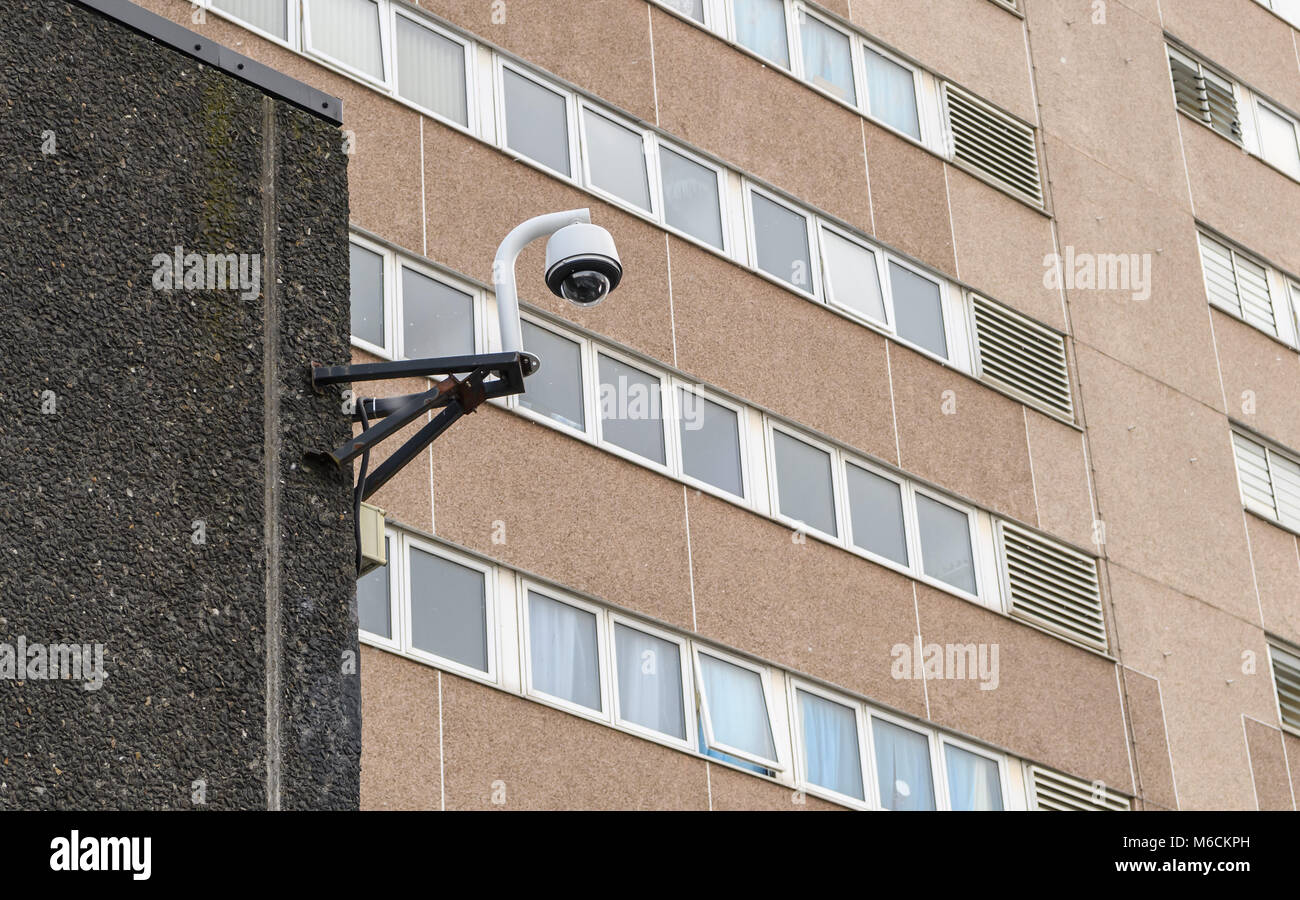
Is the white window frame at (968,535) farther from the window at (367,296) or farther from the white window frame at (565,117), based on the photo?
the window at (367,296)

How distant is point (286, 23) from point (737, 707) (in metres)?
6.12

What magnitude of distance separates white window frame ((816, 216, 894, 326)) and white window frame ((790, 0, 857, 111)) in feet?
4.57

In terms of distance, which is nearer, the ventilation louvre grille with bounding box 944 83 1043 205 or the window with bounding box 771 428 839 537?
the window with bounding box 771 428 839 537

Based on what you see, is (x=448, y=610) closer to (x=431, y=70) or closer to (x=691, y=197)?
(x=431, y=70)

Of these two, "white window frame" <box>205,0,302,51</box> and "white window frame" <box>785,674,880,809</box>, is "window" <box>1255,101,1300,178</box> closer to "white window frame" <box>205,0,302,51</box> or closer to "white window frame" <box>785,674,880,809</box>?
"white window frame" <box>785,674,880,809</box>

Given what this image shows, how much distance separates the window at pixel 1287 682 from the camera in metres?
23.2

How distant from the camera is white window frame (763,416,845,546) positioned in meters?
18.6

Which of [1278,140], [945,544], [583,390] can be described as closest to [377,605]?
[583,390]

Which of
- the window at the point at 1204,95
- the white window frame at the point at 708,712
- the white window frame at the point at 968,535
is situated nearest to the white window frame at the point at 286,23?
the white window frame at the point at 708,712

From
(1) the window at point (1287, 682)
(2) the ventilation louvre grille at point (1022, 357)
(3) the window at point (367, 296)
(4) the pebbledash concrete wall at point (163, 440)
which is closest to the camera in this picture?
(4) the pebbledash concrete wall at point (163, 440)

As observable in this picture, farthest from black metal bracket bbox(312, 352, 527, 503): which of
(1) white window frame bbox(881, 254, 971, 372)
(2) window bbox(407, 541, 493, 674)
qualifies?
(1) white window frame bbox(881, 254, 971, 372)

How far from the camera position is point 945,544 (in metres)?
20.2

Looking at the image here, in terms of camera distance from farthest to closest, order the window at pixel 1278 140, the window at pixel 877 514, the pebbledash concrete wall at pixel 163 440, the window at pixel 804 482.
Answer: the window at pixel 1278 140
the window at pixel 877 514
the window at pixel 804 482
the pebbledash concrete wall at pixel 163 440

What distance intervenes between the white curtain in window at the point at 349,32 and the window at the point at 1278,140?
1341 cm
